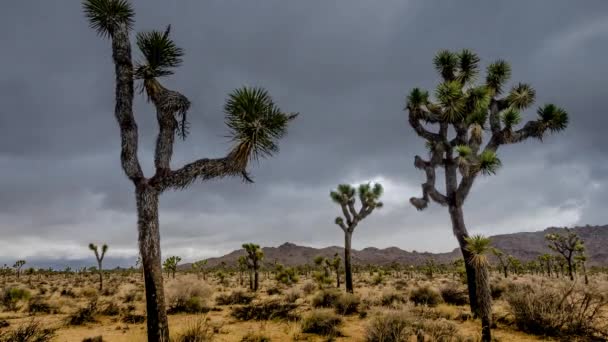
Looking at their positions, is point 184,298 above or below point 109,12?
below

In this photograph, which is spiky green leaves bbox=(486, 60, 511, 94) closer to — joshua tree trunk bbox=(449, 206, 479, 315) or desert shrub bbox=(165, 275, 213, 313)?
joshua tree trunk bbox=(449, 206, 479, 315)

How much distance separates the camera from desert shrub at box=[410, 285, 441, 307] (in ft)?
47.0

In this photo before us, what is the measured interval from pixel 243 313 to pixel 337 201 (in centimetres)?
982

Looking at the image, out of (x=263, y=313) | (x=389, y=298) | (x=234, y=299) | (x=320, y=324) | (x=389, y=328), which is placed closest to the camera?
(x=389, y=328)

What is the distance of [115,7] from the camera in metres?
9.15

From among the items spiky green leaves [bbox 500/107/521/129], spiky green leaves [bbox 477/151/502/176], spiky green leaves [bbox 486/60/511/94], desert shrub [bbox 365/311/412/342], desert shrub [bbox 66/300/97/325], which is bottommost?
desert shrub [bbox 66/300/97/325]

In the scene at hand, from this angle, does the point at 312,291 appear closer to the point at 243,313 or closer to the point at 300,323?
the point at 243,313

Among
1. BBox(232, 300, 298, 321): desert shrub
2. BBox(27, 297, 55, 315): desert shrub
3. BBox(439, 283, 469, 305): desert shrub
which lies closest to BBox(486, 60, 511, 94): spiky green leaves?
BBox(439, 283, 469, 305): desert shrub

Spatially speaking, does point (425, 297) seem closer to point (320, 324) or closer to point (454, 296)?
point (454, 296)

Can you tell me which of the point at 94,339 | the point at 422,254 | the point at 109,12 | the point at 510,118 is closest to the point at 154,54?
the point at 109,12

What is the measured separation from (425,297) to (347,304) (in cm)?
369

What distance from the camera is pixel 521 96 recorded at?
44.3ft

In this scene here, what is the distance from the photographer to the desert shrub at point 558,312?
8.37 meters

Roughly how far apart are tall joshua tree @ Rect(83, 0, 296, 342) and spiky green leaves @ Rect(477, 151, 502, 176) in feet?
20.2
